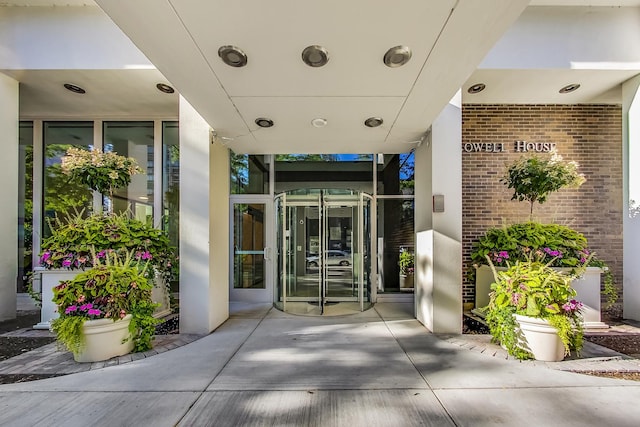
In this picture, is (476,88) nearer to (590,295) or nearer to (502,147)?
(502,147)

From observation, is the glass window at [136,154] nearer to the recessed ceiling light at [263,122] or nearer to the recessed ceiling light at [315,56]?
the recessed ceiling light at [263,122]

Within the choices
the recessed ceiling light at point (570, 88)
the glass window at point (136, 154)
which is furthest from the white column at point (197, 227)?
the recessed ceiling light at point (570, 88)

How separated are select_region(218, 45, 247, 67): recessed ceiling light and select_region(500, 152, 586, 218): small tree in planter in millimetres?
4736

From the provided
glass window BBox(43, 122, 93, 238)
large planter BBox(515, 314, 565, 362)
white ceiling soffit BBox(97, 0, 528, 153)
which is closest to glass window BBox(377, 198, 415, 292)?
white ceiling soffit BBox(97, 0, 528, 153)

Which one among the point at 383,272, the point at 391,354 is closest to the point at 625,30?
the point at 383,272

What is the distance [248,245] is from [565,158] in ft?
22.5

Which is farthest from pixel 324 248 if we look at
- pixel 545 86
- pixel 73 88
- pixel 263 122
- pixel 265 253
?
pixel 73 88

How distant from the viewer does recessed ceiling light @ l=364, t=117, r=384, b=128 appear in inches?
172

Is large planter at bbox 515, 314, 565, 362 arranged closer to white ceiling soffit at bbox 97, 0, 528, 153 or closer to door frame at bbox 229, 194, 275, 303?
white ceiling soffit at bbox 97, 0, 528, 153

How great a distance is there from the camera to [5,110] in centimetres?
555

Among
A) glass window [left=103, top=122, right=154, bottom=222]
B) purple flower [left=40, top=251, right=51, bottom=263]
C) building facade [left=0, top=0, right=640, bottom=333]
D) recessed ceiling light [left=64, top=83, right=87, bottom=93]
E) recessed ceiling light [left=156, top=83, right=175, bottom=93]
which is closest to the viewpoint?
building facade [left=0, top=0, right=640, bottom=333]

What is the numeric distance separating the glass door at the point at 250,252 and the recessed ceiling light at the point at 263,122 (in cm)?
274

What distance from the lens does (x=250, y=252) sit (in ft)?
23.3

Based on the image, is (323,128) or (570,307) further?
(323,128)
